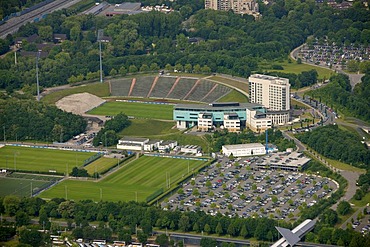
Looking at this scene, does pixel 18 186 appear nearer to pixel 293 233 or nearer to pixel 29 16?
pixel 293 233

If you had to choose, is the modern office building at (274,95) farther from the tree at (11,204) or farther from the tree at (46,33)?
the tree at (46,33)

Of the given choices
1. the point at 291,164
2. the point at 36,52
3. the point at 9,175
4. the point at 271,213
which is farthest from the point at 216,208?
the point at 36,52

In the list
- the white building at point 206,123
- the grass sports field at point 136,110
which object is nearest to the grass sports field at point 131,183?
the white building at point 206,123

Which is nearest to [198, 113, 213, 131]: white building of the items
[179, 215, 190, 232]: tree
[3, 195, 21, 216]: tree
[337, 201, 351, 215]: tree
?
[3, 195, 21, 216]: tree

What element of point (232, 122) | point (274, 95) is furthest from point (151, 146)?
point (274, 95)

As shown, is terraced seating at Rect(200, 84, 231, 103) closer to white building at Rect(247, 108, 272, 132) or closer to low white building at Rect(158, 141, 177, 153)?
white building at Rect(247, 108, 272, 132)

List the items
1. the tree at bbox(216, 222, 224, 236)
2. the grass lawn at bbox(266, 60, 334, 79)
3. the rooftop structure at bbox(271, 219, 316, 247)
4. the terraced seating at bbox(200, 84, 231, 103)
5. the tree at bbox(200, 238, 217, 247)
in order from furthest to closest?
the grass lawn at bbox(266, 60, 334, 79), the terraced seating at bbox(200, 84, 231, 103), the tree at bbox(216, 222, 224, 236), the tree at bbox(200, 238, 217, 247), the rooftop structure at bbox(271, 219, 316, 247)
